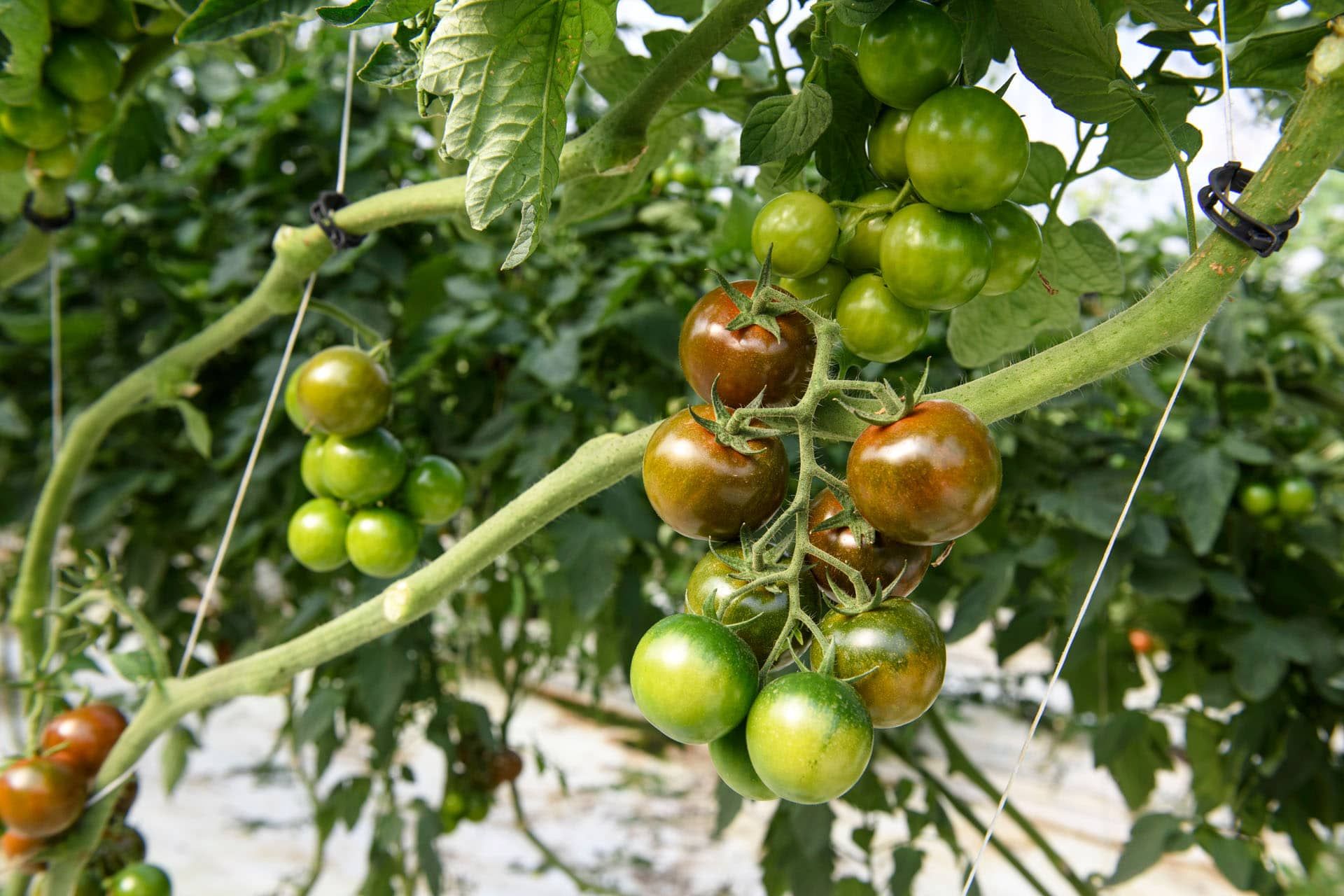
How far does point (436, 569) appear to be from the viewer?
0.51 metres

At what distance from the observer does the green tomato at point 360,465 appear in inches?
26.9

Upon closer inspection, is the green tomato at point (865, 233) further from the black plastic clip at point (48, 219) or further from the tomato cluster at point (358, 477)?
the black plastic clip at point (48, 219)

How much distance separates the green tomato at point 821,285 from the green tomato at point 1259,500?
42.3 inches

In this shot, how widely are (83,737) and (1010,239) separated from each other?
2.69 feet

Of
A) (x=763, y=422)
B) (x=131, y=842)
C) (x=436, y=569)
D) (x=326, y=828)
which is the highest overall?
(x=763, y=422)

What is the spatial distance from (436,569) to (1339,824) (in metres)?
1.25

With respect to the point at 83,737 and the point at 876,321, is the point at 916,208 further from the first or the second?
the point at 83,737

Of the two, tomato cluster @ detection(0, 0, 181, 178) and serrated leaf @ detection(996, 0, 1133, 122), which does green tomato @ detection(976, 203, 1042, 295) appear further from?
tomato cluster @ detection(0, 0, 181, 178)

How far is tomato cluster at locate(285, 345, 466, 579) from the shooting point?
65 cm

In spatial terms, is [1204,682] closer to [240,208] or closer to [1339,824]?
[1339,824]

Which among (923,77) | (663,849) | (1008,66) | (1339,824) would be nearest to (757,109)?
(923,77)

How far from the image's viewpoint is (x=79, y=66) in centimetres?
71

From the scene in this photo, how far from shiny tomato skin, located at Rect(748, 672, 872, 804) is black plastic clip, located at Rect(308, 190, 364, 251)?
49 centimetres

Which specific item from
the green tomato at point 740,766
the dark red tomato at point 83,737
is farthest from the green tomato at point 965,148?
the dark red tomato at point 83,737
